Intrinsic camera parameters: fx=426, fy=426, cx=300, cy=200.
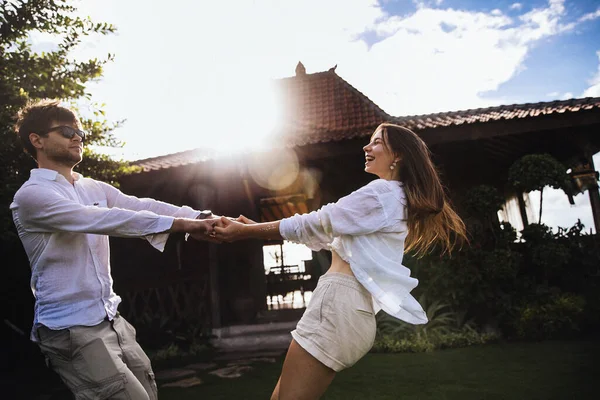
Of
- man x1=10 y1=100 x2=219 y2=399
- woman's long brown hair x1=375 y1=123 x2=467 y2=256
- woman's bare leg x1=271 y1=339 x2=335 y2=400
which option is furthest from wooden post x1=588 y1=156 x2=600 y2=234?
man x1=10 y1=100 x2=219 y2=399

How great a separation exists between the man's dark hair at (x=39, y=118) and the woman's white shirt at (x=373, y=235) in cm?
121

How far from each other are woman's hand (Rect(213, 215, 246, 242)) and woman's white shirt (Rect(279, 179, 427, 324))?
48 centimetres

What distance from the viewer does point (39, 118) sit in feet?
6.75

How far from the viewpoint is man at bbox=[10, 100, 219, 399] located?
177 centimetres

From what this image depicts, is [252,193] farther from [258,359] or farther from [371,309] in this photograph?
[371,309]

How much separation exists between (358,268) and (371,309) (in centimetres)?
20

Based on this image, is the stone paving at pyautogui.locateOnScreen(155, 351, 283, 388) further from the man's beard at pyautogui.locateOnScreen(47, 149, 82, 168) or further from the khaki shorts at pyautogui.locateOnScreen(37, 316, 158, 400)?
the man's beard at pyautogui.locateOnScreen(47, 149, 82, 168)

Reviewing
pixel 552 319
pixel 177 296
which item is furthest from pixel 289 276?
pixel 552 319

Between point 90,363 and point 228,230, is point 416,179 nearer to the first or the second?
point 228,230

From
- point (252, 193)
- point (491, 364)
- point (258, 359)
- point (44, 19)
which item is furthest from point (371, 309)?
point (252, 193)

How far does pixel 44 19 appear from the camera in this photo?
17.0ft

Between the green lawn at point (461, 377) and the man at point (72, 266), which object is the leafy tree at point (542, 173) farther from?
the man at point (72, 266)

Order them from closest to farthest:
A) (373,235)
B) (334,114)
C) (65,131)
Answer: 1. (373,235)
2. (65,131)
3. (334,114)

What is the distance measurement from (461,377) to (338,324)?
11.4 ft
